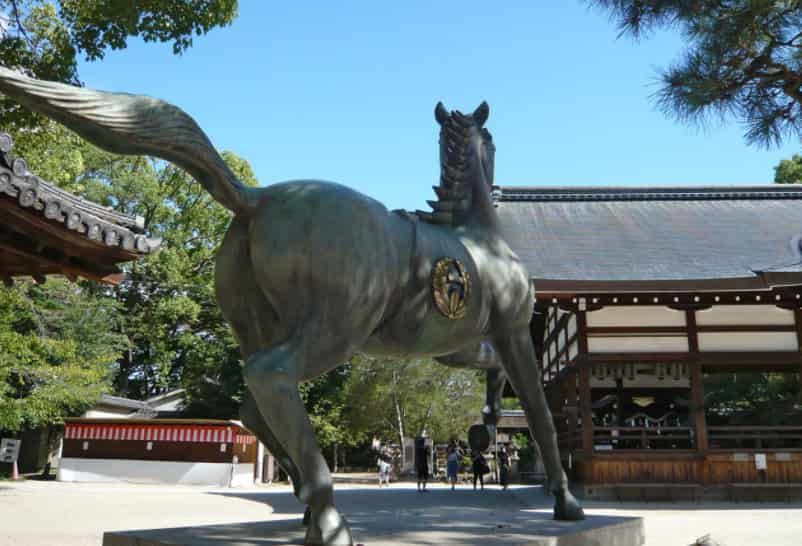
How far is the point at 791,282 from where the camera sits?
10219 millimetres

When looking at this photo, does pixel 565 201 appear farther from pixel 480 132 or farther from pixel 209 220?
pixel 209 220

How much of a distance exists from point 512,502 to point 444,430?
1414 centimetres

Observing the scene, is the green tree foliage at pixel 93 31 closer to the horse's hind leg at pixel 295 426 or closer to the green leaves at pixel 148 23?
the green leaves at pixel 148 23

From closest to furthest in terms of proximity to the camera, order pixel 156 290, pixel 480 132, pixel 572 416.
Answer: pixel 480 132
pixel 572 416
pixel 156 290

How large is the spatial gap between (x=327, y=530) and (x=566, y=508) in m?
1.62

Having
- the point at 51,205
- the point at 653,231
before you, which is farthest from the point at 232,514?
the point at 653,231

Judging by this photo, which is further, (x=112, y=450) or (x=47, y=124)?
(x=112, y=450)

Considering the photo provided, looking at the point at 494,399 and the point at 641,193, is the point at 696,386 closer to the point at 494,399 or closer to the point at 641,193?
the point at 641,193

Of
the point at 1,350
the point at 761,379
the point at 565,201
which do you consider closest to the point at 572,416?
the point at 565,201

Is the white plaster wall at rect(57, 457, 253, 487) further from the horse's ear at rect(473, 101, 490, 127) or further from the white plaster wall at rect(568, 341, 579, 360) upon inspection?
the horse's ear at rect(473, 101, 490, 127)

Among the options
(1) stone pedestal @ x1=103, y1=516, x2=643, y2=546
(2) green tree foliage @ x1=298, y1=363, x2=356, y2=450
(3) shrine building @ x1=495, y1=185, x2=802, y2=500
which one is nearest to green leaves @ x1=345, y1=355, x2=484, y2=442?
(2) green tree foliage @ x1=298, y1=363, x2=356, y2=450

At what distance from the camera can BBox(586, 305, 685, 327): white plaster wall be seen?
469 inches

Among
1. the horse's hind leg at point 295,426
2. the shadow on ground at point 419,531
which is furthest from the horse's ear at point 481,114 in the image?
the shadow on ground at point 419,531

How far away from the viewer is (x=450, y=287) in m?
3.03
